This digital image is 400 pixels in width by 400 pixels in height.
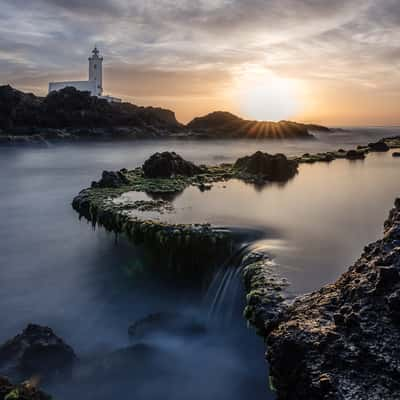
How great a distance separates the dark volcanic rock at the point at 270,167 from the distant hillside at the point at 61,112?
73097mm

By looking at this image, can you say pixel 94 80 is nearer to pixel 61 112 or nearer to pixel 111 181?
pixel 61 112

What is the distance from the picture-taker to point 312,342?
6.46m

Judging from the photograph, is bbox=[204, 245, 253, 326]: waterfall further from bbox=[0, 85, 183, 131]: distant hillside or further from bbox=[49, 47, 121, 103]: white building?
bbox=[49, 47, 121, 103]: white building

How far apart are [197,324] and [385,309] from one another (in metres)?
7.01

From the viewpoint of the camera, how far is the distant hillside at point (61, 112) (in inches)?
3720

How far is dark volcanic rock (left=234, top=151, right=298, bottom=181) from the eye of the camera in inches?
1248

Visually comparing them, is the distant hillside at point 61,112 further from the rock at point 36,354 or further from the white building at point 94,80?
the rock at point 36,354

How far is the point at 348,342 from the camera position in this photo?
6.23 metres

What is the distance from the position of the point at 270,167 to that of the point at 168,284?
19626mm

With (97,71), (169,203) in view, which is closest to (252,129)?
(97,71)

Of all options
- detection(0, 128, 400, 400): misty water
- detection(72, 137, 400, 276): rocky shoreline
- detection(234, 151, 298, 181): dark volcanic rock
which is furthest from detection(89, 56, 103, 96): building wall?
detection(0, 128, 400, 400): misty water

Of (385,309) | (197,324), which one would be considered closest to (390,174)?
(197,324)

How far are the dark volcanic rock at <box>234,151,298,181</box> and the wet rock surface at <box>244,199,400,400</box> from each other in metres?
23.7

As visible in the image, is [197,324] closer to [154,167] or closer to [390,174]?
[154,167]
